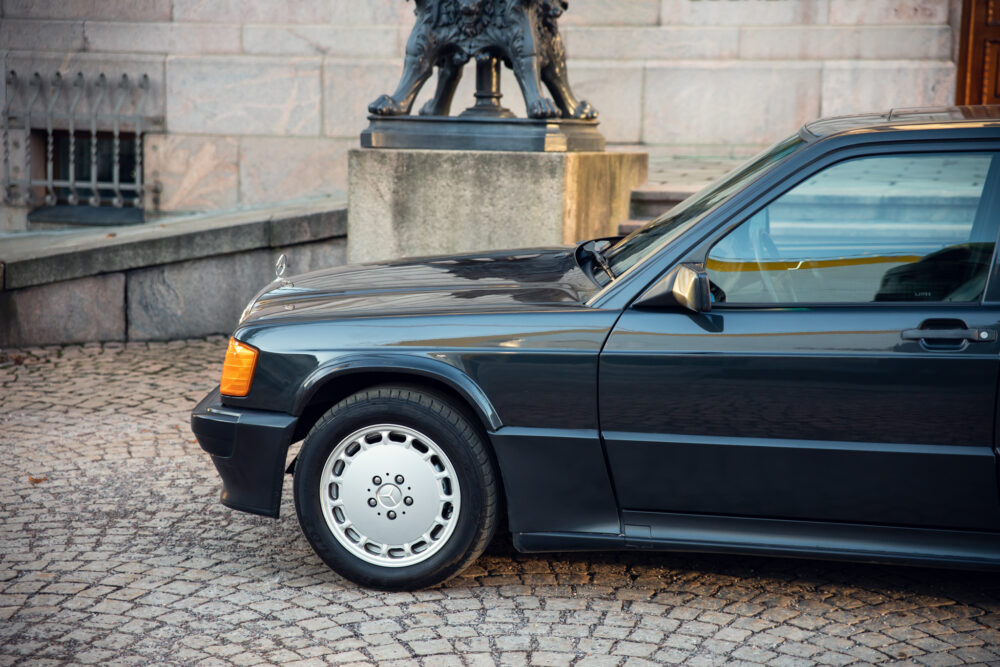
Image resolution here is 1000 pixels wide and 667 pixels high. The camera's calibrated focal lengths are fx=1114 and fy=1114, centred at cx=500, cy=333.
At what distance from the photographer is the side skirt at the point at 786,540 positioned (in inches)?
141

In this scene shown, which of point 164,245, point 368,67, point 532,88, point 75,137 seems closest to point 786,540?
point 532,88

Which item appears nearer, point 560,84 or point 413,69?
point 413,69

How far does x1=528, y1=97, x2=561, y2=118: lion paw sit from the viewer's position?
7.54 metres

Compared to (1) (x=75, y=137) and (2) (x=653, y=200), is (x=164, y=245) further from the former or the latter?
(1) (x=75, y=137)

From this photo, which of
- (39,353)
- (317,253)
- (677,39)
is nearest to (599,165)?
(317,253)

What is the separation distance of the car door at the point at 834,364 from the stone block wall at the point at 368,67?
24.2ft

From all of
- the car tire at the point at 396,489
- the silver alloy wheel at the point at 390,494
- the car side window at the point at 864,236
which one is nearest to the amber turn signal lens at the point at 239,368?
the car tire at the point at 396,489

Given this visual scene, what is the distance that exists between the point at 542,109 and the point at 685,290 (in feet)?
13.7

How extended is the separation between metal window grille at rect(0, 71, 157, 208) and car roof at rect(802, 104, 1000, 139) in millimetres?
8987

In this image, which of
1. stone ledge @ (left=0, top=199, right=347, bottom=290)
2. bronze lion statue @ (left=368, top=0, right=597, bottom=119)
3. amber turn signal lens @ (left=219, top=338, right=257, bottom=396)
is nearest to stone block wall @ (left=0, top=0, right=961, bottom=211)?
stone ledge @ (left=0, top=199, right=347, bottom=290)

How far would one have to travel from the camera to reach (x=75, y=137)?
39.5 ft

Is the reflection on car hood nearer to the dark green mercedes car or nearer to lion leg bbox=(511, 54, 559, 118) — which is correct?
the dark green mercedes car

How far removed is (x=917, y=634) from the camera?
12.1 ft

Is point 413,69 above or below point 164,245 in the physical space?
above
